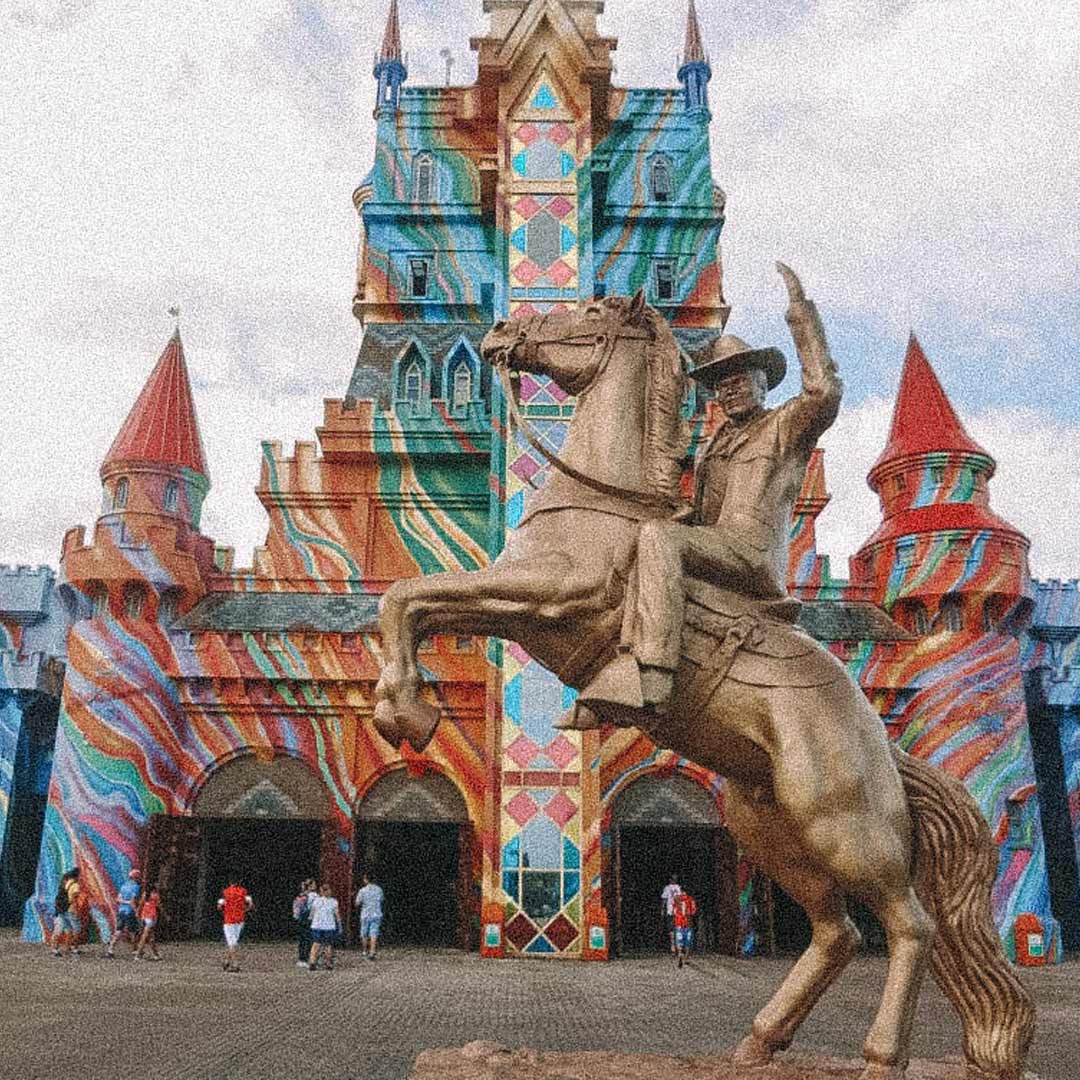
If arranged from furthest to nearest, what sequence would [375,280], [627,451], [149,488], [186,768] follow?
[375,280], [149,488], [186,768], [627,451]

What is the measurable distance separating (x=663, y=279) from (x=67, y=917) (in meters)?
20.7


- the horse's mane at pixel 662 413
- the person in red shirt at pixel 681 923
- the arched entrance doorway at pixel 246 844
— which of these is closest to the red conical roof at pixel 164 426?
the arched entrance doorway at pixel 246 844

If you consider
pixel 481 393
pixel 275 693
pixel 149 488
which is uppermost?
pixel 481 393

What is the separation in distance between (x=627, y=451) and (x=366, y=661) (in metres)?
17.1

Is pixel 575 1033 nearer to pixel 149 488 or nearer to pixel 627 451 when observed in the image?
pixel 627 451

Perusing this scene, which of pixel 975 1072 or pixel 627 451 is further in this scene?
pixel 627 451

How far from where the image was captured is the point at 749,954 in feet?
64.8

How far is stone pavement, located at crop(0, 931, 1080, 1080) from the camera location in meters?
8.00

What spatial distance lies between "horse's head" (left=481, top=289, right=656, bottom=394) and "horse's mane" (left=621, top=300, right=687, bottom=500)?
0.14ft

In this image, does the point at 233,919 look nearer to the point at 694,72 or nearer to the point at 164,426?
the point at 164,426

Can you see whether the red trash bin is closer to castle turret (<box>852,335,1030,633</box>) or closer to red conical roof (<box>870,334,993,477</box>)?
castle turret (<box>852,335,1030,633</box>)

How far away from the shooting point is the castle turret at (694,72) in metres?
31.8

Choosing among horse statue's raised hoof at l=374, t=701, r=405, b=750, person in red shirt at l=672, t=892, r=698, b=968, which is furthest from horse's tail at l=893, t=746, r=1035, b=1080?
person in red shirt at l=672, t=892, r=698, b=968

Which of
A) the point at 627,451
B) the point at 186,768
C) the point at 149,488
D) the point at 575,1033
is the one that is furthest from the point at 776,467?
the point at 149,488
